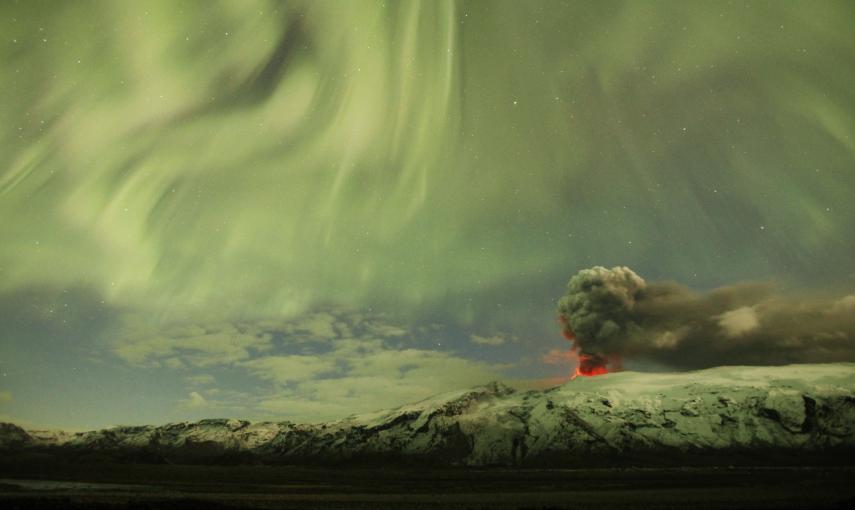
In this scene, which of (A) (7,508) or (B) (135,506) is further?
(B) (135,506)

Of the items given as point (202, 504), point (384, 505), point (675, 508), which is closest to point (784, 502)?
point (675, 508)

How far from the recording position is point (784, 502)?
93188 mm

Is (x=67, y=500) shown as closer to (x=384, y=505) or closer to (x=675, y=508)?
(x=384, y=505)

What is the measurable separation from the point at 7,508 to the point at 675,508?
101002mm

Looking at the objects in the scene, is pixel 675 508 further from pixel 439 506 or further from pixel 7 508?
pixel 7 508

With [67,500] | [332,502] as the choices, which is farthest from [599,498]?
[67,500]

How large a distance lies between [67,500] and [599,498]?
98505 mm

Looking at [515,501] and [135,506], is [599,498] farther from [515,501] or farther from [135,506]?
[135,506]

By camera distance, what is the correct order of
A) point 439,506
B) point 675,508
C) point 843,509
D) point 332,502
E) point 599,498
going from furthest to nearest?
point 599,498
point 332,502
point 439,506
point 675,508
point 843,509

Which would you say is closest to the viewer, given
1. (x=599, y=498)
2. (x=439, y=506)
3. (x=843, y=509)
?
(x=843, y=509)

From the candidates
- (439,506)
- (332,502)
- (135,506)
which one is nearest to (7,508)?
(135,506)

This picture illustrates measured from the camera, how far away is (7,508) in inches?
3233

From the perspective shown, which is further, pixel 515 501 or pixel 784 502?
pixel 515 501

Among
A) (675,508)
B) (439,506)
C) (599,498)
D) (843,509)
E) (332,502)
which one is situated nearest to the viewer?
(843,509)
